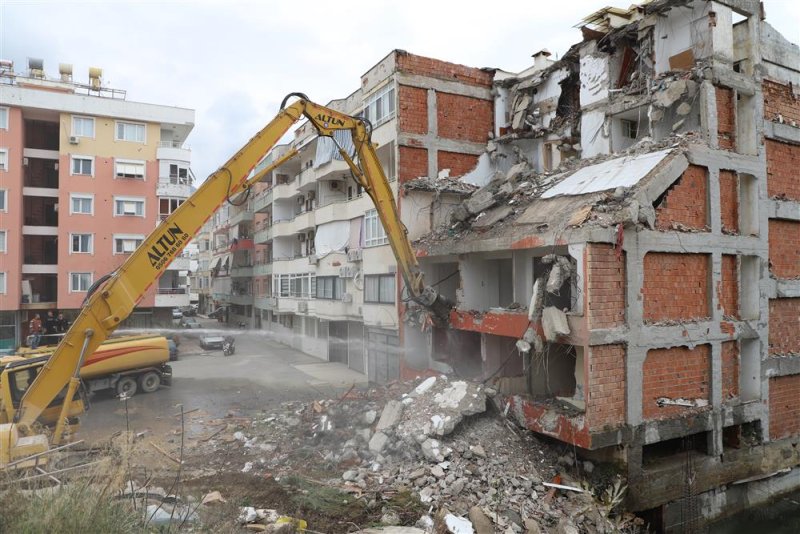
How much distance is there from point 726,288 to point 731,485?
16.8 feet

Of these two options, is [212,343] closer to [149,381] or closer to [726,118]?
[149,381]

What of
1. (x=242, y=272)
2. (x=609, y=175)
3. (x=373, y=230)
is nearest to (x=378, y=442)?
(x=609, y=175)

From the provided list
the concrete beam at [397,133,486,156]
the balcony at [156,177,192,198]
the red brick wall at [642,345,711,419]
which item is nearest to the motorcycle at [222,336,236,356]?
the balcony at [156,177,192,198]

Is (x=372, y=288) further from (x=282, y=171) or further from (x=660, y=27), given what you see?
(x=282, y=171)

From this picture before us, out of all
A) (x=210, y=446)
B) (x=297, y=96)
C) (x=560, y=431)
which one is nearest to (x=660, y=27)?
(x=297, y=96)

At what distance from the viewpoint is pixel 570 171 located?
49.4ft

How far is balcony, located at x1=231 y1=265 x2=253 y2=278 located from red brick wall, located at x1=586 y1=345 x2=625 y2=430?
34.2 m

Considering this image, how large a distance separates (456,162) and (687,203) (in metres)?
9.45

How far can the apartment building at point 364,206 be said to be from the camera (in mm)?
18859

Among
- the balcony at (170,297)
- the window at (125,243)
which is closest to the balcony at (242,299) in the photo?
the balcony at (170,297)

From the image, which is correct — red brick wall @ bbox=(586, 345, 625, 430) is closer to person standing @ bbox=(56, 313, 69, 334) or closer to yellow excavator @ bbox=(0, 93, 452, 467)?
yellow excavator @ bbox=(0, 93, 452, 467)

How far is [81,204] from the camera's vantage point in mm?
27938

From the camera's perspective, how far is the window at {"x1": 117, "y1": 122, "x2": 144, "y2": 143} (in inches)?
1135

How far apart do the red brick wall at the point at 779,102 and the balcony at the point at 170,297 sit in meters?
28.7
